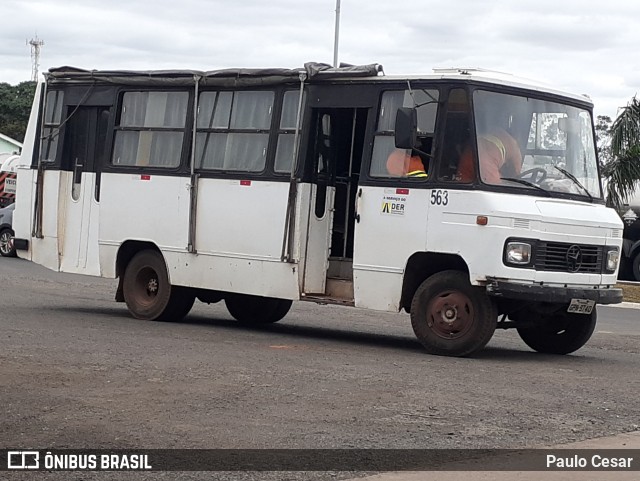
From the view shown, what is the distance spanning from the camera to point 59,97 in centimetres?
1711

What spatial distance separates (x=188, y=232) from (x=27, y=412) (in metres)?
6.75

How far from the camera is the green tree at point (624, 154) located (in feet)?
97.7


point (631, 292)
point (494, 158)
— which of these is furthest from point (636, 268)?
point (494, 158)

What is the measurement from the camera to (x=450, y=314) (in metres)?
13.0

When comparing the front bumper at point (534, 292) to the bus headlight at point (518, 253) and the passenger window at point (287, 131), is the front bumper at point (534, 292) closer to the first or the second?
the bus headlight at point (518, 253)

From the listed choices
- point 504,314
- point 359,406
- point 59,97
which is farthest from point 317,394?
point 59,97

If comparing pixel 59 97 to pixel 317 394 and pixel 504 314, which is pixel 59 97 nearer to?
pixel 504 314

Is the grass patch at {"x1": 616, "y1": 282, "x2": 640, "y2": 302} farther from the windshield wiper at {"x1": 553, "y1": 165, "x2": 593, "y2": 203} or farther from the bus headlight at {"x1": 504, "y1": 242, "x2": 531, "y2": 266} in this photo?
the bus headlight at {"x1": 504, "y1": 242, "x2": 531, "y2": 266}

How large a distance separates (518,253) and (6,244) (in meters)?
22.6

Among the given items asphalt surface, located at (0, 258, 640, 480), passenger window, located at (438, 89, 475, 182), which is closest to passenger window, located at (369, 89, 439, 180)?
passenger window, located at (438, 89, 475, 182)

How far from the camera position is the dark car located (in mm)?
32625

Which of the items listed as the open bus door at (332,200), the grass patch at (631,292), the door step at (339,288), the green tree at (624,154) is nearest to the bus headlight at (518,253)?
the door step at (339,288)

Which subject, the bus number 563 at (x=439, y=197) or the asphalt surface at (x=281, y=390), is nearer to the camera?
the asphalt surface at (x=281, y=390)

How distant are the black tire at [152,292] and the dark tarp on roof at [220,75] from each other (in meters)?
2.17
